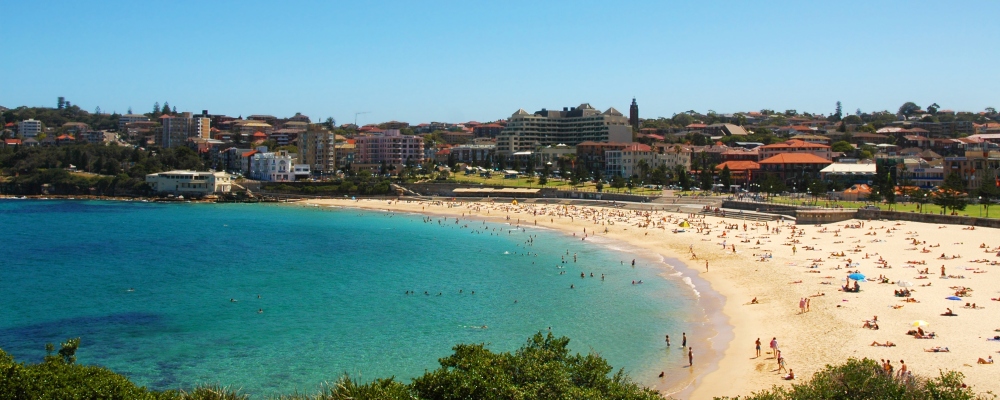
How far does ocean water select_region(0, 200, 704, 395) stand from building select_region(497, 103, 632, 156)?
66.1 m

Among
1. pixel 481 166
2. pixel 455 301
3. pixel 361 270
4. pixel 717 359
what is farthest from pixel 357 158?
pixel 717 359

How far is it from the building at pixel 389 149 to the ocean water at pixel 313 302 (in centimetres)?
5796

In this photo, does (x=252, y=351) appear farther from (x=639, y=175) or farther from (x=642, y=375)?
(x=639, y=175)

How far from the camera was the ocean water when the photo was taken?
2228 centimetres

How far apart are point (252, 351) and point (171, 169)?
286 feet

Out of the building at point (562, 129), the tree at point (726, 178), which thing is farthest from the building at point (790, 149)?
the building at point (562, 129)

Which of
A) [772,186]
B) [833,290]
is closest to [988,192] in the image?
[772,186]

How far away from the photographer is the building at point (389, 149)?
114 meters

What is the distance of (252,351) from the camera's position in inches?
916

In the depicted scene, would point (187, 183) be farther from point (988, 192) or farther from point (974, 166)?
point (974, 166)

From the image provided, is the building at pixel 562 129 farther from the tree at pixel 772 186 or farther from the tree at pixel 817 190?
the tree at pixel 817 190

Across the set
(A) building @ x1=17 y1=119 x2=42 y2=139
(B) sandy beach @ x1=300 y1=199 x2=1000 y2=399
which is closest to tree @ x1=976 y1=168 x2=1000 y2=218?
(B) sandy beach @ x1=300 y1=199 x2=1000 y2=399

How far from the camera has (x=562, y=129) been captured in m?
127

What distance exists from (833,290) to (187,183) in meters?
82.1
